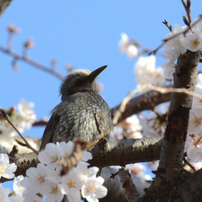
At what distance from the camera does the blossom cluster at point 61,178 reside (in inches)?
52.0

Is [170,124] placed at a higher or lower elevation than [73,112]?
lower

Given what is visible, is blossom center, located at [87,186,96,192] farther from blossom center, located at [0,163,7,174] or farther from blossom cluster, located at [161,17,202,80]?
blossom cluster, located at [161,17,202,80]

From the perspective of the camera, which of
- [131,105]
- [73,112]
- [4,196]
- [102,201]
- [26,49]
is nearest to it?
[4,196]

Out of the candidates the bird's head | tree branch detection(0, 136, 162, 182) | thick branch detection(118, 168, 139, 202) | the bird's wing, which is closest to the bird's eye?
the bird's head

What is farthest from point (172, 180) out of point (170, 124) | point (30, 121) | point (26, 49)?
point (26, 49)

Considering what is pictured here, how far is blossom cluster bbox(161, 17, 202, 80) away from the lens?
140cm

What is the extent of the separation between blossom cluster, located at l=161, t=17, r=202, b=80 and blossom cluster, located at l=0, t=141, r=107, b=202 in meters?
0.63

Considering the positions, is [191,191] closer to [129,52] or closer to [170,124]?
[170,124]

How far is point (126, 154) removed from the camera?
6.80ft

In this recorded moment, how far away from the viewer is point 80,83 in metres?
3.50

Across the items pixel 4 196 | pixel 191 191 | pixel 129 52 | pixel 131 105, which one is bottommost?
pixel 191 191

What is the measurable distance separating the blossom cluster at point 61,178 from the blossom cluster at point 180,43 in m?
0.63

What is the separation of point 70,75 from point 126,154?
178cm

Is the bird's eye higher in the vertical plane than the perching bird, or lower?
higher
